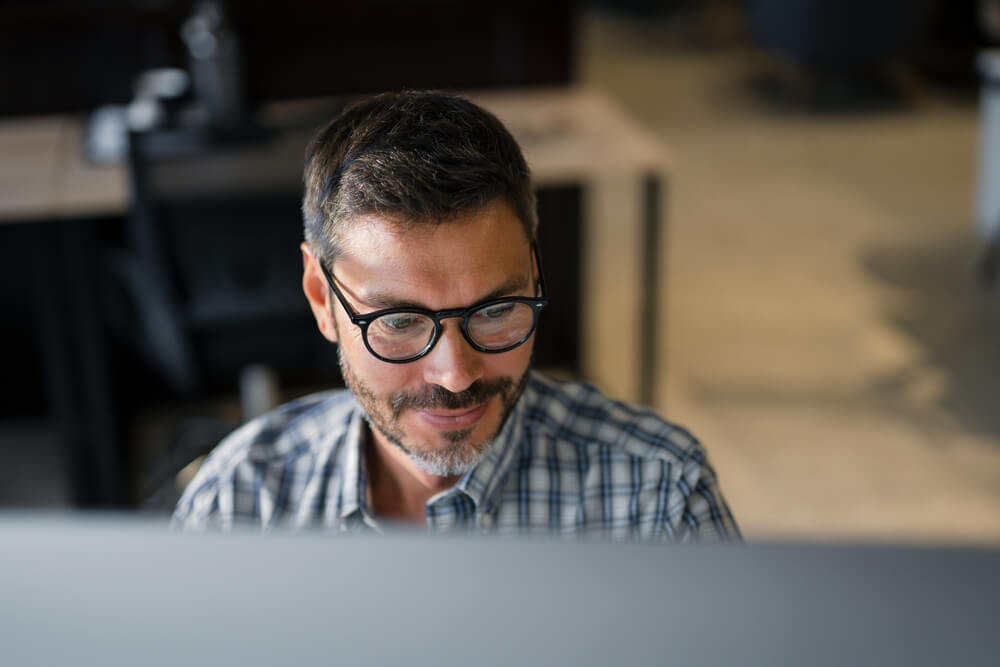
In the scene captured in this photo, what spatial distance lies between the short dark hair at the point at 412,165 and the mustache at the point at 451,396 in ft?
0.41

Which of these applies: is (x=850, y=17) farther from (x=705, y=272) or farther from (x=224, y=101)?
(x=224, y=101)

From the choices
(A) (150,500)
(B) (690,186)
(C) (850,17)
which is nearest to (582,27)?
(C) (850,17)

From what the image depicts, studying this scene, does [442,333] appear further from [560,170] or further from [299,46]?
[299,46]

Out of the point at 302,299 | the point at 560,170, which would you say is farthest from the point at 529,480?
the point at 560,170

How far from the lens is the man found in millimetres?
933

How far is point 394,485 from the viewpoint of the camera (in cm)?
112

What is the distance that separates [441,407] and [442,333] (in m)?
0.07

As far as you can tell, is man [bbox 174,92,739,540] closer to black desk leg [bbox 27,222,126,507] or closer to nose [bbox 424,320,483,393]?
nose [bbox 424,320,483,393]

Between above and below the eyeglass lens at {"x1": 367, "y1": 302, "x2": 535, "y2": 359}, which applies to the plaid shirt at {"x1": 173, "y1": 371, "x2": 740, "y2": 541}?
below

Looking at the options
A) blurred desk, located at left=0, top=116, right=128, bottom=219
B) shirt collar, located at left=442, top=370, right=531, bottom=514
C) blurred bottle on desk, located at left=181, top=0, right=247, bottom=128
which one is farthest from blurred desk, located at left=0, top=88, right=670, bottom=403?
shirt collar, located at left=442, top=370, right=531, bottom=514

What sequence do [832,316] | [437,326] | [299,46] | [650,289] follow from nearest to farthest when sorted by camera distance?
[437,326]
[650,289]
[299,46]
[832,316]

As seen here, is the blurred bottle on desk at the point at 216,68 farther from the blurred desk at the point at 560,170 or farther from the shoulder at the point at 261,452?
the shoulder at the point at 261,452

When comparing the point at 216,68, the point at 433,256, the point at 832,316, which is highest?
the point at 216,68

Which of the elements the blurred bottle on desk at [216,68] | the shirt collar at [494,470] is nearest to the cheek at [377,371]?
the shirt collar at [494,470]
